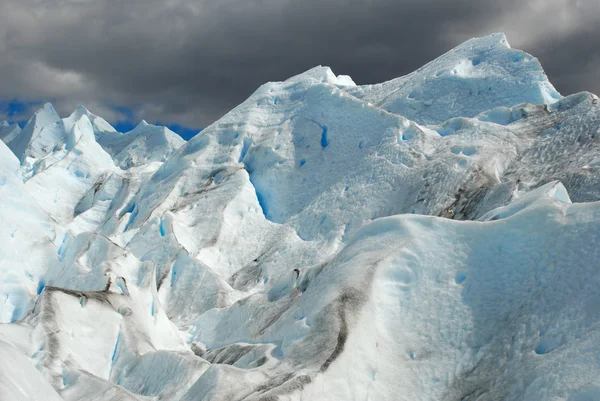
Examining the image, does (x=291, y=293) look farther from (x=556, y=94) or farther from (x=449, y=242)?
(x=556, y=94)

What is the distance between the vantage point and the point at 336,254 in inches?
618

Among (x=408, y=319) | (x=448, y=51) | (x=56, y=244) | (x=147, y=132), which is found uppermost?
(x=147, y=132)

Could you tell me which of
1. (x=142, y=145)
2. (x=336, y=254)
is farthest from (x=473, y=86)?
(x=142, y=145)

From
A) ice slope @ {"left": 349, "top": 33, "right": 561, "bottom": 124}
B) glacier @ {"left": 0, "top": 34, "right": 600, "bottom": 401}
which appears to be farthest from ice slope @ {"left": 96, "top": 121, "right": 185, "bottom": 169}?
ice slope @ {"left": 349, "top": 33, "right": 561, "bottom": 124}

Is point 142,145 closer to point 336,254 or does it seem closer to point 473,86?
point 473,86

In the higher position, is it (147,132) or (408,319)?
(147,132)

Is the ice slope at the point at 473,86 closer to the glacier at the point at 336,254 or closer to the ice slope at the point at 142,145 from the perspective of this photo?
the glacier at the point at 336,254

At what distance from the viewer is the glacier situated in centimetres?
1059

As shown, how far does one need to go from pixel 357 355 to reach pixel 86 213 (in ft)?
97.2

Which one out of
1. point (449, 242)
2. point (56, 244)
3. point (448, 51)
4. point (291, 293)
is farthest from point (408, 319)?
point (448, 51)

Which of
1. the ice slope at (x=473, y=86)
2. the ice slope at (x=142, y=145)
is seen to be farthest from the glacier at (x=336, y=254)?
the ice slope at (x=142, y=145)

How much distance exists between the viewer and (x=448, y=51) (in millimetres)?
32875

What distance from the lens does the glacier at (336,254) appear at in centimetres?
1059

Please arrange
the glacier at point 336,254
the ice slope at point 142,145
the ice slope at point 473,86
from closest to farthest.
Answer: the glacier at point 336,254 < the ice slope at point 473,86 < the ice slope at point 142,145
